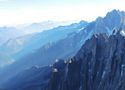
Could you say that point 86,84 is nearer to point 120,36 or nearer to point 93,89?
point 93,89

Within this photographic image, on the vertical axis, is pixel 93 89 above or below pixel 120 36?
below

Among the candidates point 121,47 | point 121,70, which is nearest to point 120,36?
point 121,47

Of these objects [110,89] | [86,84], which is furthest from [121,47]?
[86,84]

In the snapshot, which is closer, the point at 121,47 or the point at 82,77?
the point at 121,47

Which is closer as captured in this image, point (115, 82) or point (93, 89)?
point (115, 82)

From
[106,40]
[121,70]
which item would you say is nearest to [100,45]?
[106,40]

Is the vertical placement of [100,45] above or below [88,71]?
above

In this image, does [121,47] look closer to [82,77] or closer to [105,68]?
[105,68]

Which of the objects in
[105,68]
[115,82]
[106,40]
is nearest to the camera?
[115,82]

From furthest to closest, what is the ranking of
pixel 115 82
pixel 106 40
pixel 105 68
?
1. pixel 106 40
2. pixel 105 68
3. pixel 115 82
